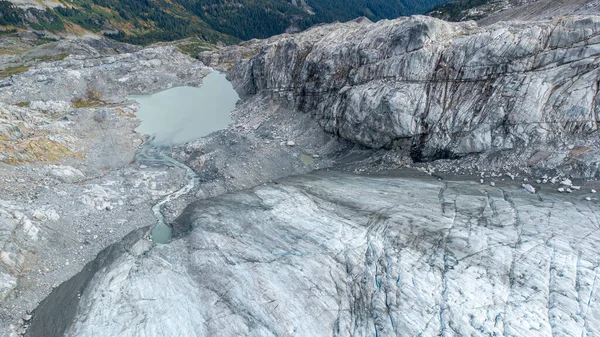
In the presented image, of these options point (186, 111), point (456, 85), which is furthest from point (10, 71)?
point (456, 85)

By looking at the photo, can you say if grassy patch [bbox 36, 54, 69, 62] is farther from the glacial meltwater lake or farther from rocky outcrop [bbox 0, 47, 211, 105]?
the glacial meltwater lake

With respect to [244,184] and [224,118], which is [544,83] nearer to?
[244,184]

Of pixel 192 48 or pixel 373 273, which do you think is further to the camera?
pixel 192 48

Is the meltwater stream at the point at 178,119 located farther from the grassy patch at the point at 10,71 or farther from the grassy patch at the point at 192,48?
the grassy patch at the point at 192,48

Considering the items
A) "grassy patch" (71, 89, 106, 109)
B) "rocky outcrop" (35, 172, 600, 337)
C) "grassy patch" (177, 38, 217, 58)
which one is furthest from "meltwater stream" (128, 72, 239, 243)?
"grassy patch" (177, 38, 217, 58)

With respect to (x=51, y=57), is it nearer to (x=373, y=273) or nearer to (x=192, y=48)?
(x=192, y=48)

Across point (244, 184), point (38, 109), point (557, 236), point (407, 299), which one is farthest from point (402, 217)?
point (38, 109)

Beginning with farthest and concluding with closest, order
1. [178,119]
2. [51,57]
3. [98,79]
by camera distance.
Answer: [51,57] → [98,79] → [178,119]
